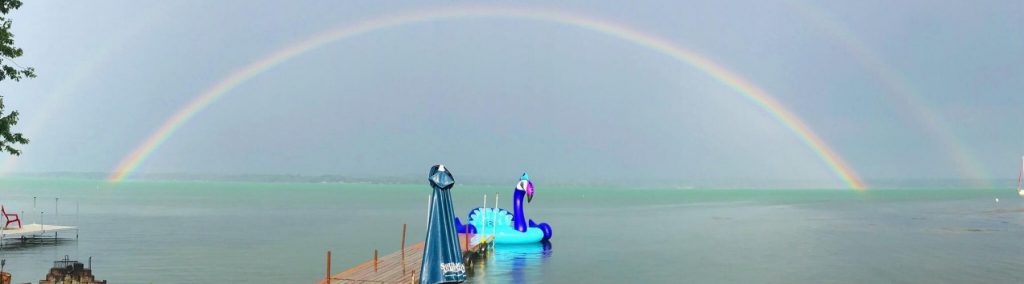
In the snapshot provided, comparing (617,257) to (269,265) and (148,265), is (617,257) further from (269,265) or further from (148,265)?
(148,265)

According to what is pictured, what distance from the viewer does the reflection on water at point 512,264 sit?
3894 cm

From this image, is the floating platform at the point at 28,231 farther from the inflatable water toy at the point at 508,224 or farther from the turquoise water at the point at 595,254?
the inflatable water toy at the point at 508,224

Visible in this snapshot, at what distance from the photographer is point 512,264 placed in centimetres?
4466

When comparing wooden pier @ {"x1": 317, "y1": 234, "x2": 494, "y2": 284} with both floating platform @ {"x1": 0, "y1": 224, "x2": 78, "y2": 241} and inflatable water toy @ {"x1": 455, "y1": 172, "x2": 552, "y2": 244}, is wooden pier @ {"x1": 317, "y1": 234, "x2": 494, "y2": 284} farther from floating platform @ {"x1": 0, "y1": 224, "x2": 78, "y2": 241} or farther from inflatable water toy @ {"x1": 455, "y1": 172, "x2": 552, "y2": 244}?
floating platform @ {"x1": 0, "y1": 224, "x2": 78, "y2": 241}

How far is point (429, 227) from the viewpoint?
24.9m

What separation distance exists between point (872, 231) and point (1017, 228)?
16.2m

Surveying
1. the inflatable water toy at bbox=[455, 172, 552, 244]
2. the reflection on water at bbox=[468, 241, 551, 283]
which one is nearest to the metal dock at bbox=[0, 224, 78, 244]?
the inflatable water toy at bbox=[455, 172, 552, 244]

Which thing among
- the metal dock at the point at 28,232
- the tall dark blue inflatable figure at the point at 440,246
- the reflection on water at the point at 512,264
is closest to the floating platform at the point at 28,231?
the metal dock at the point at 28,232

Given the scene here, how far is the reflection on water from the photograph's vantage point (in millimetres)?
38938

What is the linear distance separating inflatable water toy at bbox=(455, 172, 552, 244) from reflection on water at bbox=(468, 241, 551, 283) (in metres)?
0.67

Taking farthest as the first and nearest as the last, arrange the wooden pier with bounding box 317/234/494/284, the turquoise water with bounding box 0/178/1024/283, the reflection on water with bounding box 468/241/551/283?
the turquoise water with bounding box 0/178/1024/283
the reflection on water with bounding box 468/241/551/283
the wooden pier with bounding box 317/234/494/284

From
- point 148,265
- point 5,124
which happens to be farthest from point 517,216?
point 5,124

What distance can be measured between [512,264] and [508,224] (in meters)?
10.2

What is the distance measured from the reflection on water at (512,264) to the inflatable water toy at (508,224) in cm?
67
